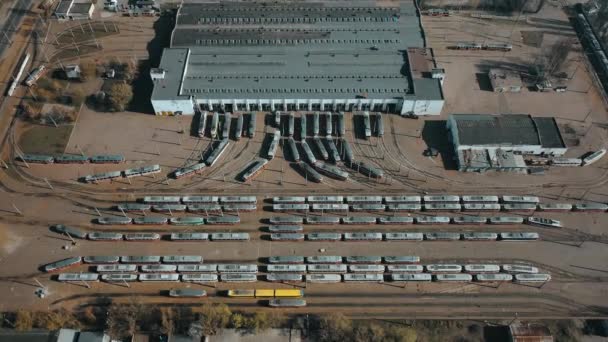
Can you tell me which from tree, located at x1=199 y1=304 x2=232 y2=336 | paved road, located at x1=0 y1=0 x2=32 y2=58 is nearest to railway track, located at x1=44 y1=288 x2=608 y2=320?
tree, located at x1=199 y1=304 x2=232 y2=336

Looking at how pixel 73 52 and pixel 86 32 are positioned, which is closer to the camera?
pixel 73 52

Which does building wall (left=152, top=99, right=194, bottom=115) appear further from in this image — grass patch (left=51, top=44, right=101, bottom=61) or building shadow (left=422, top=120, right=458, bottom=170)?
building shadow (left=422, top=120, right=458, bottom=170)

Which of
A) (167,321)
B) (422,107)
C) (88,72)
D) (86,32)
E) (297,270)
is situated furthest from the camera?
(86,32)

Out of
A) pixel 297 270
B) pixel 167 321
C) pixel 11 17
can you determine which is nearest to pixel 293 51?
pixel 297 270

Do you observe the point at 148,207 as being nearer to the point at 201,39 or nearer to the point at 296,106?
the point at 296,106

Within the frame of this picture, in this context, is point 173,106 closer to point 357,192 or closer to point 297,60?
point 297,60

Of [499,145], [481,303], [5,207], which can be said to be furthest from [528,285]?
[5,207]
